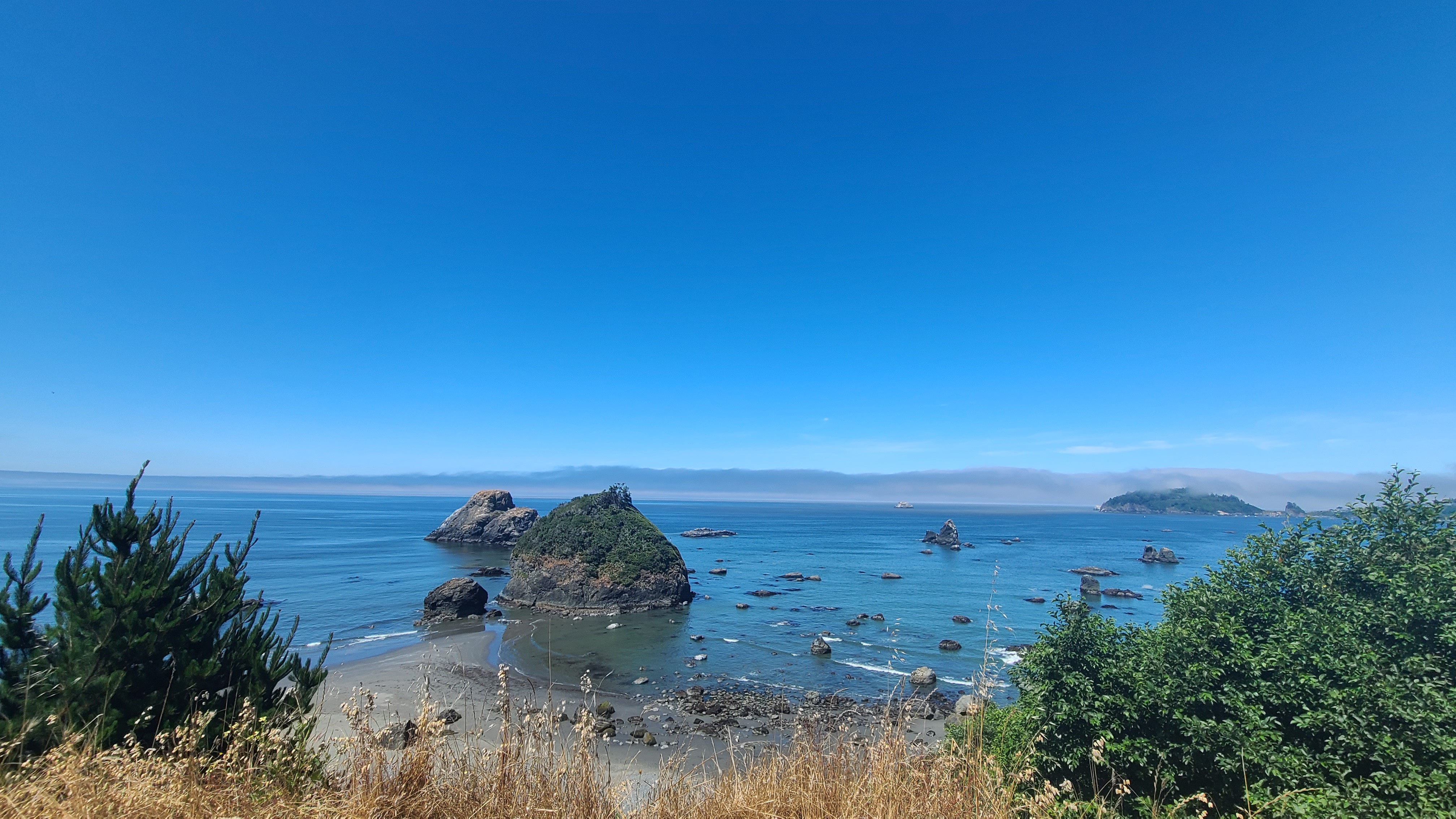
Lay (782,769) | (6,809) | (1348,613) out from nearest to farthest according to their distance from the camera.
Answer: (6,809) → (782,769) → (1348,613)

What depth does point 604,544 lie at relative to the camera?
52.2m

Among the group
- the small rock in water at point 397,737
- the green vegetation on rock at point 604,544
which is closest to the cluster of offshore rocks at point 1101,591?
the green vegetation on rock at point 604,544

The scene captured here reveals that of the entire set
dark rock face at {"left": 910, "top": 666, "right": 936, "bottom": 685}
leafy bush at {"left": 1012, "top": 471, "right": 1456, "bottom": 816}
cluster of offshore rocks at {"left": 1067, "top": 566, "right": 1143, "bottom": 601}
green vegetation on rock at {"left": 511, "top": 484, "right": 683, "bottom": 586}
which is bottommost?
cluster of offshore rocks at {"left": 1067, "top": 566, "right": 1143, "bottom": 601}

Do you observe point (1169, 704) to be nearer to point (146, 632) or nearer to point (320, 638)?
point (146, 632)

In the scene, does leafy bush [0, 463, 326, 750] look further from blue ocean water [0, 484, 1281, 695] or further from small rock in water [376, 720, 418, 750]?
small rock in water [376, 720, 418, 750]

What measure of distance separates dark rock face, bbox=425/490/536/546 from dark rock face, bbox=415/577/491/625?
53.4m

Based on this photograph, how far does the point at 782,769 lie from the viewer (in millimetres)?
4664

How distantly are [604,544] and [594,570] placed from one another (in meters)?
2.80

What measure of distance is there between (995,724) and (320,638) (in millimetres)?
42148

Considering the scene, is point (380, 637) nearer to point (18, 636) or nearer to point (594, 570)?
point (594, 570)

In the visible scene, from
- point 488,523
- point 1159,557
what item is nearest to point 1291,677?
point 1159,557

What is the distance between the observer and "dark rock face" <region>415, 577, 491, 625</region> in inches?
1748

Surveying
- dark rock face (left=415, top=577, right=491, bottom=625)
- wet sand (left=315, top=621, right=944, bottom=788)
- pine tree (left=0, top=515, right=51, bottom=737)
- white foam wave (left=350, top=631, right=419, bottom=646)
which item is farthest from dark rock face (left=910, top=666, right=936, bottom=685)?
dark rock face (left=415, top=577, right=491, bottom=625)

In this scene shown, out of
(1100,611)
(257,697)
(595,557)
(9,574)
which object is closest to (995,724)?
(257,697)
